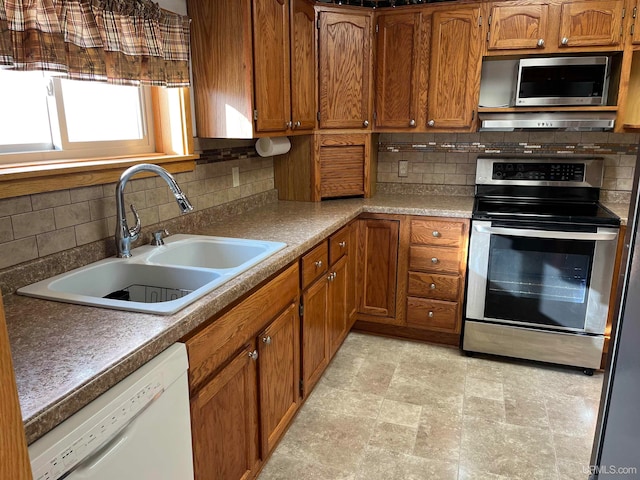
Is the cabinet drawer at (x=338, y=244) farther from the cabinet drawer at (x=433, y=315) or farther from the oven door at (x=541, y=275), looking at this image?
the oven door at (x=541, y=275)

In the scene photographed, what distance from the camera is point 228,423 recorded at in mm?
1549

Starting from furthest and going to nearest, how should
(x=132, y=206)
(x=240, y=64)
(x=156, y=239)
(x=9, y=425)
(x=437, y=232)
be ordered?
(x=437, y=232) → (x=240, y=64) → (x=156, y=239) → (x=132, y=206) → (x=9, y=425)

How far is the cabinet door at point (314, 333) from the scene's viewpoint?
222 centimetres

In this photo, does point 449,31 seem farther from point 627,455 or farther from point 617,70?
point 627,455

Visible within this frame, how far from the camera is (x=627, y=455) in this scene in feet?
3.38

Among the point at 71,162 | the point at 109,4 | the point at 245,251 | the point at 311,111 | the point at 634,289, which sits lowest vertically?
the point at 245,251

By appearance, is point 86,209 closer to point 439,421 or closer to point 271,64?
point 271,64

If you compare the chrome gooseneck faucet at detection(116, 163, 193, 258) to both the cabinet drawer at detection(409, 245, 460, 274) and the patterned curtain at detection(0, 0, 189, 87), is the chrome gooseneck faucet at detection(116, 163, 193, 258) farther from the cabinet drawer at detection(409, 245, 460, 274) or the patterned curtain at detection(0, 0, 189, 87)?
the cabinet drawer at detection(409, 245, 460, 274)

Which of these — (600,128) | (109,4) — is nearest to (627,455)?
(109,4)

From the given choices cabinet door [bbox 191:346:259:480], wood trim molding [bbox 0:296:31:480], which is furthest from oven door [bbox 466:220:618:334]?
wood trim molding [bbox 0:296:31:480]

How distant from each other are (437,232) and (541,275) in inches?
24.8

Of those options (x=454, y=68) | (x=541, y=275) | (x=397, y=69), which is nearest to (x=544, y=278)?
(x=541, y=275)

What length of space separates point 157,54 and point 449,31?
1811 millimetres

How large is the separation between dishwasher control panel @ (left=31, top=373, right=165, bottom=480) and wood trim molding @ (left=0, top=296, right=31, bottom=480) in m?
0.25
